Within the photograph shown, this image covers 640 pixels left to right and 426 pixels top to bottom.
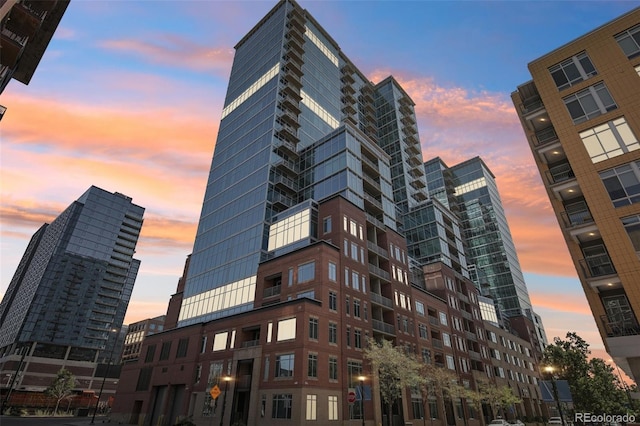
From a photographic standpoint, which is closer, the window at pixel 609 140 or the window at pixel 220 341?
the window at pixel 609 140

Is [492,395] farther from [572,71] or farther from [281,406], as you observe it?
[572,71]

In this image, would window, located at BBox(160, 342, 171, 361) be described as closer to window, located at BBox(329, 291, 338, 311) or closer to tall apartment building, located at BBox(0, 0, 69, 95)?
window, located at BBox(329, 291, 338, 311)

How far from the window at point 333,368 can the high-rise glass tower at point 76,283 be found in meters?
119

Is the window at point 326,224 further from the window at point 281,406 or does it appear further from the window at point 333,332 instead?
the window at point 281,406

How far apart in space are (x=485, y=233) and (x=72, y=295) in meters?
154

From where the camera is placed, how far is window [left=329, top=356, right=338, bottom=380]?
40722 millimetres

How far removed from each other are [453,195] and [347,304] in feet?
311

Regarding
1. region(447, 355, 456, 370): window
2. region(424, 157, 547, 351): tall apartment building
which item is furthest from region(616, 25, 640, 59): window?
region(424, 157, 547, 351): tall apartment building

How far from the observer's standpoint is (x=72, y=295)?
427 feet

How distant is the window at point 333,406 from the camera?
127 ft

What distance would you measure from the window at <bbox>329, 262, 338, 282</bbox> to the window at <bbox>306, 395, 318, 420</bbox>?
13925 millimetres

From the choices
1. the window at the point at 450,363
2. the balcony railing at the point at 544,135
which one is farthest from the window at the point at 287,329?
the window at the point at 450,363

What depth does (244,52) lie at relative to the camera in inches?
3703

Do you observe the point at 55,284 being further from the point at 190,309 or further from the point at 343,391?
the point at 343,391
